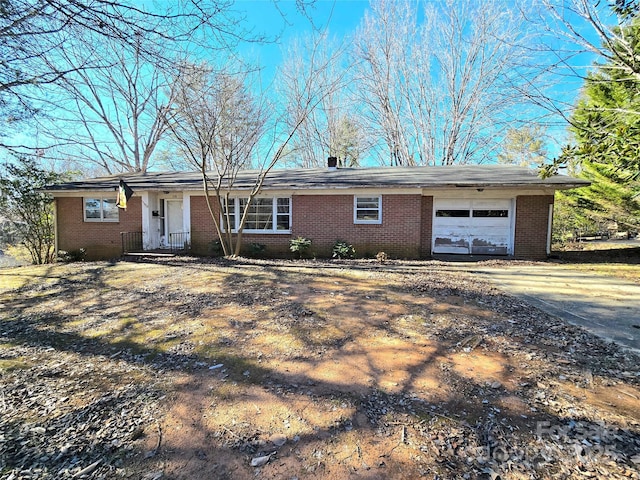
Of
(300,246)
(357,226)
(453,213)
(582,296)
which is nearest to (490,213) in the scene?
(453,213)

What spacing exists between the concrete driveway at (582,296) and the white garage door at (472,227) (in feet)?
8.38

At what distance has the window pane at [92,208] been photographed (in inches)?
513

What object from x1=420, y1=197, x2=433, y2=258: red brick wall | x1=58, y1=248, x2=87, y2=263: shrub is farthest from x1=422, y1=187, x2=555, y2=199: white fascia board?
x1=58, y1=248, x2=87, y2=263: shrub

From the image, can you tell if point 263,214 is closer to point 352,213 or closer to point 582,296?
point 352,213

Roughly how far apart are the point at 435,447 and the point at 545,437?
2.57ft

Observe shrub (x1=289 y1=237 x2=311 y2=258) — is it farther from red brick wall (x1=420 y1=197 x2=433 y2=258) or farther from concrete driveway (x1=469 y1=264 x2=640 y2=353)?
concrete driveway (x1=469 y1=264 x2=640 y2=353)

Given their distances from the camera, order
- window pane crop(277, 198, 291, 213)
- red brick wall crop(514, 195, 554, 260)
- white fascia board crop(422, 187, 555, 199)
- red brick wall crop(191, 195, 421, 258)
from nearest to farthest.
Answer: white fascia board crop(422, 187, 555, 199) → red brick wall crop(514, 195, 554, 260) → red brick wall crop(191, 195, 421, 258) → window pane crop(277, 198, 291, 213)

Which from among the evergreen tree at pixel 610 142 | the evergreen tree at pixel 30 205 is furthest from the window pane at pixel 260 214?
the evergreen tree at pixel 610 142

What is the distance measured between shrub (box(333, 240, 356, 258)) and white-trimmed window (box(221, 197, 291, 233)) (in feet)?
6.61

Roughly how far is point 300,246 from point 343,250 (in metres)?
1.54

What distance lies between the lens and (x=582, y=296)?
5848 mm

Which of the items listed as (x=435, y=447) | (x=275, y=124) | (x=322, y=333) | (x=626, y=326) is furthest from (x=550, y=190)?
(x=435, y=447)

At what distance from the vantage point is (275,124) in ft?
36.2

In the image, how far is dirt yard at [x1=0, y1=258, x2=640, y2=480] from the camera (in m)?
2.02
